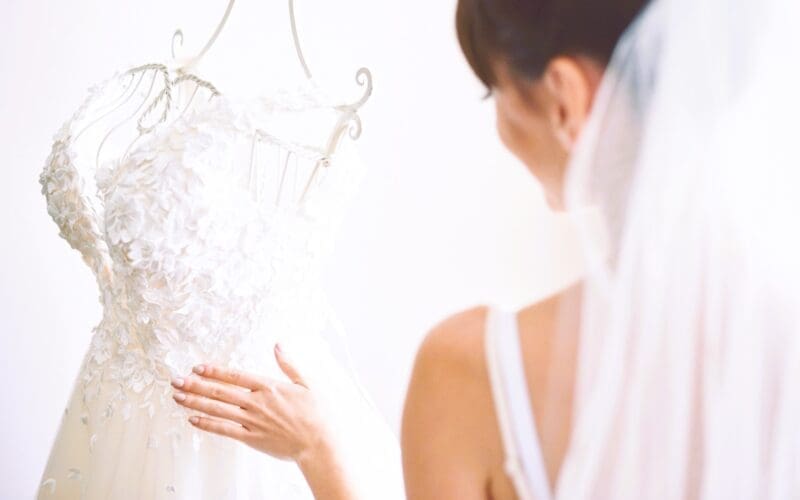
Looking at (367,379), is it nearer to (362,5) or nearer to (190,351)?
(362,5)

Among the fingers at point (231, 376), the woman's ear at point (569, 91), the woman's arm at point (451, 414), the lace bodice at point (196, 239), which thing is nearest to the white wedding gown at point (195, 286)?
the lace bodice at point (196, 239)

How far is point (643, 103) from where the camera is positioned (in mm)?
600

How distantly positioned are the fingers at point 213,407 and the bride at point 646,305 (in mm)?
403

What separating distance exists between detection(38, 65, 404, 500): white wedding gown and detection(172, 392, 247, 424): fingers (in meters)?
0.25

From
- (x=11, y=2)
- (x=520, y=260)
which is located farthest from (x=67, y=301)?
(x=520, y=260)

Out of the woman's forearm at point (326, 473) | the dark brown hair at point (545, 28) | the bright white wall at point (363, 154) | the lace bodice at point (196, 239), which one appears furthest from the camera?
the bright white wall at point (363, 154)

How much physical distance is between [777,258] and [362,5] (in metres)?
1.97

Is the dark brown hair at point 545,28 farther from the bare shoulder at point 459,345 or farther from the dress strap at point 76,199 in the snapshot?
the dress strap at point 76,199

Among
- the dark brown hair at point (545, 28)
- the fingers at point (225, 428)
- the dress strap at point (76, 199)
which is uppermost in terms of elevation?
the dress strap at point (76, 199)

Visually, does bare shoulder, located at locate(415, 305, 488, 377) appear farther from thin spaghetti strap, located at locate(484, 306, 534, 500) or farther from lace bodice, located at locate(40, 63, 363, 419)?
lace bodice, located at locate(40, 63, 363, 419)

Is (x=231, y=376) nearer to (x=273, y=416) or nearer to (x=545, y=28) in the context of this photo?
(x=273, y=416)

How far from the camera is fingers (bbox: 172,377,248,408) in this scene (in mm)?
986

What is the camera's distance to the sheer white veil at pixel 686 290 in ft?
1.92

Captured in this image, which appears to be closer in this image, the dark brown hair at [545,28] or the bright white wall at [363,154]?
the dark brown hair at [545,28]
